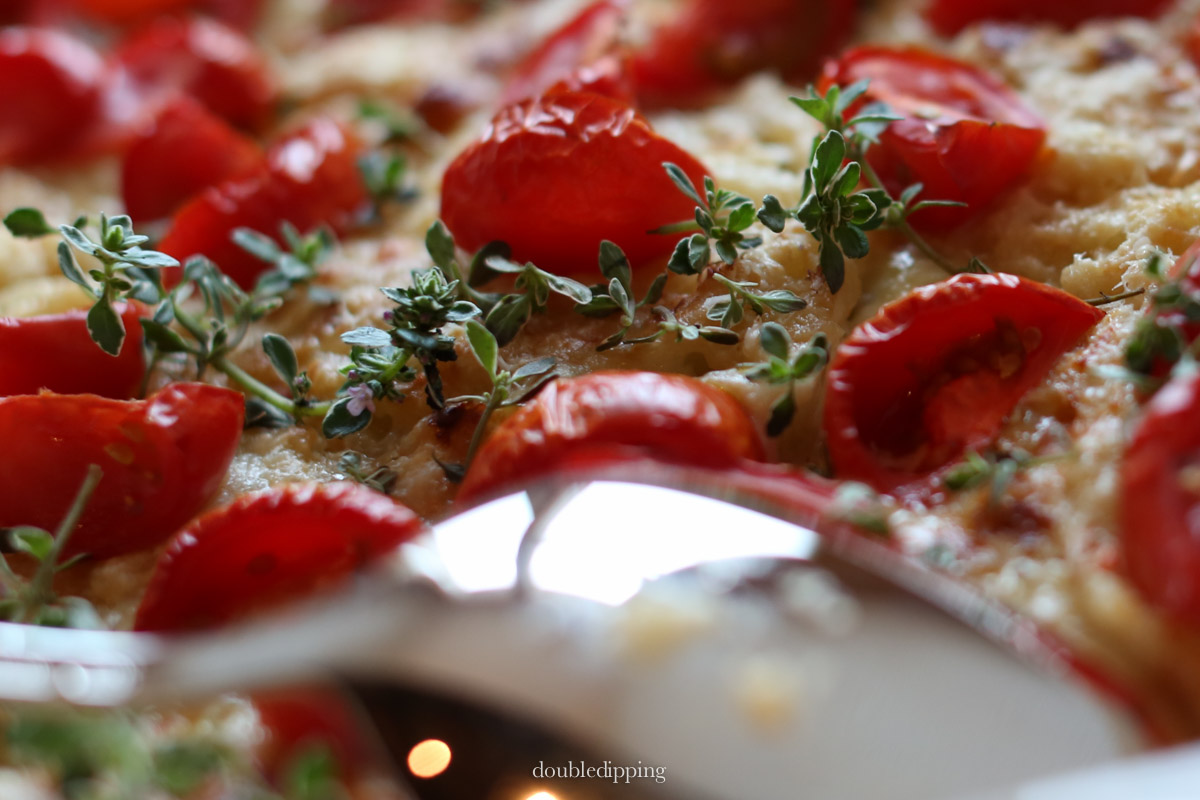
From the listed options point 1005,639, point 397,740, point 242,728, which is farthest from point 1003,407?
point 242,728

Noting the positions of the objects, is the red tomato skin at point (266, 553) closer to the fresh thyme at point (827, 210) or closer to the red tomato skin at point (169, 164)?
the fresh thyme at point (827, 210)

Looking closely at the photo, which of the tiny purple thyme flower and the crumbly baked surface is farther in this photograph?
the tiny purple thyme flower

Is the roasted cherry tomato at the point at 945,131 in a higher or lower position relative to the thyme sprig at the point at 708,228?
higher

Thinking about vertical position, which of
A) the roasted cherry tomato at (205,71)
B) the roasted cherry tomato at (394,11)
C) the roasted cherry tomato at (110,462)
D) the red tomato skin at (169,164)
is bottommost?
the roasted cherry tomato at (110,462)

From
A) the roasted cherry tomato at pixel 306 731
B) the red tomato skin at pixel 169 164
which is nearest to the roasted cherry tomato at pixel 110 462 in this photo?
the roasted cherry tomato at pixel 306 731

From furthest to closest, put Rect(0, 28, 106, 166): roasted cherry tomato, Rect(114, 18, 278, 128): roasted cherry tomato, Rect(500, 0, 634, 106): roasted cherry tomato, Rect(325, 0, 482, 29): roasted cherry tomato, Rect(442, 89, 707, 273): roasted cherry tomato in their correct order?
Rect(325, 0, 482, 29): roasted cherry tomato → Rect(114, 18, 278, 128): roasted cherry tomato → Rect(0, 28, 106, 166): roasted cherry tomato → Rect(500, 0, 634, 106): roasted cherry tomato → Rect(442, 89, 707, 273): roasted cherry tomato

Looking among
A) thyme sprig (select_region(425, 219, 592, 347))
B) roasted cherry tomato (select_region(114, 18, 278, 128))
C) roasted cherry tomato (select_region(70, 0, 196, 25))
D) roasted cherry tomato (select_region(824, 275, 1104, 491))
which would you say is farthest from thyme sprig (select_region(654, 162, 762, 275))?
roasted cherry tomato (select_region(70, 0, 196, 25))

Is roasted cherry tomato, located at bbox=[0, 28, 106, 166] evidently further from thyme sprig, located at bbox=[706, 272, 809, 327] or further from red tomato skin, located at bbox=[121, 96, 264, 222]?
thyme sprig, located at bbox=[706, 272, 809, 327]

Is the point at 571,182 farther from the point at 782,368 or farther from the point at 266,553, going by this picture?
the point at 266,553
